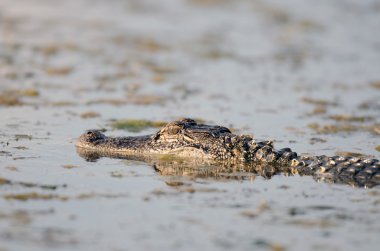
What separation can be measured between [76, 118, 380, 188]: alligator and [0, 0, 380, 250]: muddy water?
0.34 metres

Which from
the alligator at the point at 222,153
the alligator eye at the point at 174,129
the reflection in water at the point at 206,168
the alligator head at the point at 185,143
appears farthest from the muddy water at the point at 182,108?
the alligator eye at the point at 174,129

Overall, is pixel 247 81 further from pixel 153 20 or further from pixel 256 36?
pixel 153 20

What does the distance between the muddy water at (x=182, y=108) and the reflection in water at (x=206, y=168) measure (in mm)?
208

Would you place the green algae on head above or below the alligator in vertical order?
above

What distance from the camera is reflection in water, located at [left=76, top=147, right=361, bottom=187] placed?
10.5 metres

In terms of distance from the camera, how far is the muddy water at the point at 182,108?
816 centimetres

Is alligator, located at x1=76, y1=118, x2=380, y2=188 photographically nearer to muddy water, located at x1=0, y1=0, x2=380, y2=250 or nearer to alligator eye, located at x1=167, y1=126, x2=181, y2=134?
alligator eye, located at x1=167, y1=126, x2=181, y2=134

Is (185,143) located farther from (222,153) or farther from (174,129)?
(222,153)

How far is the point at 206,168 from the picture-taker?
10969mm

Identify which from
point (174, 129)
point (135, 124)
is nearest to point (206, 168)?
point (174, 129)

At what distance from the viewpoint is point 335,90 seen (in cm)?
1803

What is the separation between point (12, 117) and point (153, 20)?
1433 cm

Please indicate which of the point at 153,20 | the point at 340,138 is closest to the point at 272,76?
the point at 340,138

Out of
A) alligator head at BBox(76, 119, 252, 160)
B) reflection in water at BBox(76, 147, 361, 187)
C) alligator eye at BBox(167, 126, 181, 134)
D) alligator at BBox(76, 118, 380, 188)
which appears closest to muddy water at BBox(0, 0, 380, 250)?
reflection in water at BBox(76, 147, 361, 187)
